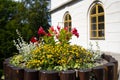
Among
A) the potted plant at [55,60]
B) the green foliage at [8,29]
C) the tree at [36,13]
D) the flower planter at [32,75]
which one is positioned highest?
the tree at [36,13]

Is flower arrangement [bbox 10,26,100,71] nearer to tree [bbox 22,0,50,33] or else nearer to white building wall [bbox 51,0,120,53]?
white building wall [bbox 51,0,120,53]

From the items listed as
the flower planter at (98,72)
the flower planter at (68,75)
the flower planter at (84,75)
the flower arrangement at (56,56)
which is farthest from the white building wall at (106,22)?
the flower planter at (68,75)

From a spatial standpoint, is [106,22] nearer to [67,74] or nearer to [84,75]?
[84,75]

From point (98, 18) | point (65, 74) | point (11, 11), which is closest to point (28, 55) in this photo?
point (65, 74)

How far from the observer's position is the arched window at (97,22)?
957cm

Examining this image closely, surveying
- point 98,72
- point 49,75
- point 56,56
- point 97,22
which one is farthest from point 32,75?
point 97,22

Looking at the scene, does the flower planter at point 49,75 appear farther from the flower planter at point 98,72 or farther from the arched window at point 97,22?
the arched window at point 97,22

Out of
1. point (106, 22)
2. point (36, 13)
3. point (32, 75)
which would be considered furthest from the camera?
point (36, 13)

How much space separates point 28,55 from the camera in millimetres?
4770

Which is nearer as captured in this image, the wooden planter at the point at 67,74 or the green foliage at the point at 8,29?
the wooden planter at the point at 67,74

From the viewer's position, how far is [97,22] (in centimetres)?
981

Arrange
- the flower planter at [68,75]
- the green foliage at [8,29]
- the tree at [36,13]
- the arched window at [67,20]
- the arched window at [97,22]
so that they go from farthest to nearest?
the tree at [36,13], the green foliage at [8,29], the arched window at [67,20], the arched window at [97,22], the flower planter at [68,75]

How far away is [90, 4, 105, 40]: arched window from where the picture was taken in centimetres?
957

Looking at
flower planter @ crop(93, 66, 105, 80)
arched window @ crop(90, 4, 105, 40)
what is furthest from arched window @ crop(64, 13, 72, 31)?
flower planter @ crop(93, 66, 105, 80)
